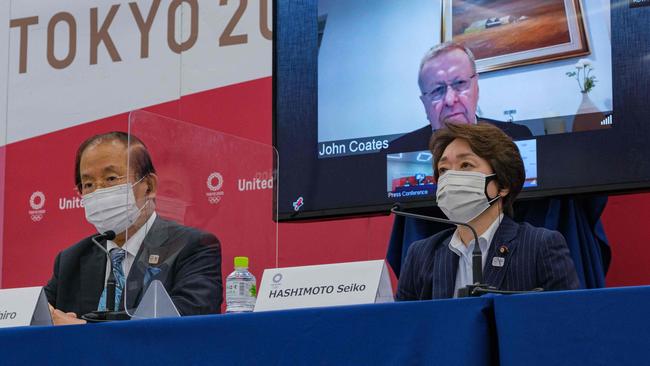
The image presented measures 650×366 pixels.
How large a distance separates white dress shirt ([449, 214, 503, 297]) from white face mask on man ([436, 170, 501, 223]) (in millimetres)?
48

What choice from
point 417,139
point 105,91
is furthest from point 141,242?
point 105,91

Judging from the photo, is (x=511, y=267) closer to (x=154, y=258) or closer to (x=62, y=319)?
(x=154, y=258)

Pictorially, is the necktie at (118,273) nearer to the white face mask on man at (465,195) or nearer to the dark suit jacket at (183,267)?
the dark suit jacket at (183,267)

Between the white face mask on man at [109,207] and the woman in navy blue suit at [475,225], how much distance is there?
0.71 m

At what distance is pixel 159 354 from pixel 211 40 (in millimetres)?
2427

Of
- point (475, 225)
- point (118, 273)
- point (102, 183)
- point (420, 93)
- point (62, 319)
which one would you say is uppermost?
point (420, 93)

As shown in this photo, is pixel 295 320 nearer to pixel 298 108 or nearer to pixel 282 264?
pixel 298 108

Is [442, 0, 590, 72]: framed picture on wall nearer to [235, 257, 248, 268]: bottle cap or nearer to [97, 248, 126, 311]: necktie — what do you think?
[235, 257, 248, 268]: bottle cap

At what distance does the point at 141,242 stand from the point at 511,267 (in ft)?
2.72

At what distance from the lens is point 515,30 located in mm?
3035

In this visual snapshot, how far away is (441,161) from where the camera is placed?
268cm

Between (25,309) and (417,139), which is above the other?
(417,139)

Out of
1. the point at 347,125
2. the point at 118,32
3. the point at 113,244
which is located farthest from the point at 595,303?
the point at 118,32

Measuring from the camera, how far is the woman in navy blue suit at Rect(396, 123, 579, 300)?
8.13 feet
